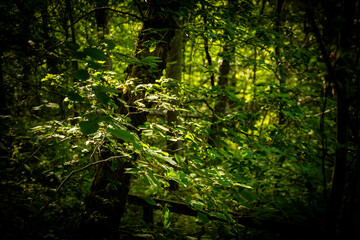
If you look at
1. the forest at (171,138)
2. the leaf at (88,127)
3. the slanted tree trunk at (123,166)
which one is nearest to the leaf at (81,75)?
the forest at (171,138)

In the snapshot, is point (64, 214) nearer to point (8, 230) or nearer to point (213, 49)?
point (8, 230)

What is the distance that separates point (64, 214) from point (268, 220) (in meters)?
2.46

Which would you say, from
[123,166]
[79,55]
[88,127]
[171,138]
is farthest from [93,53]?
[123,166]

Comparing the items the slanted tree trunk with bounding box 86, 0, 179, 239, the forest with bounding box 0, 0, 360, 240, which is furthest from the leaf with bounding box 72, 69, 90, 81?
the slanted tree trunk with bounding box 86, 0, 179, 239

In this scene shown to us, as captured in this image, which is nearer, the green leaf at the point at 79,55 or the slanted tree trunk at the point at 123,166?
the green leaf at the point at 79,55

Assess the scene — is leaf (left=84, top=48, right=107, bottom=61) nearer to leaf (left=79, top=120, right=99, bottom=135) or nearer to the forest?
the forest

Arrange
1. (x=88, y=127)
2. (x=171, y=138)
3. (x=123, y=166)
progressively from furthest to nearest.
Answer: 1. (x=123, y=166)
2. (x=171, y=138)
3. (x=88, y=127)

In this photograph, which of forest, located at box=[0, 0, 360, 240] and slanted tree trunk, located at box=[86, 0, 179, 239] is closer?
forest, located at box=[0, 0, 360, 240]

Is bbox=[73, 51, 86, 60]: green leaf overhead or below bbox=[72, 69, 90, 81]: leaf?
overhead

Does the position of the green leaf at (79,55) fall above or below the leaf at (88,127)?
above

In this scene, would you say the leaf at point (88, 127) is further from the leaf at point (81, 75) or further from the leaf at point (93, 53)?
the leaf at point (93, 53)

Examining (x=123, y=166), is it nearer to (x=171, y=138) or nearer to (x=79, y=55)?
(x=171, y=138)

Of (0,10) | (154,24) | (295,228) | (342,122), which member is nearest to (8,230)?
(0,10)

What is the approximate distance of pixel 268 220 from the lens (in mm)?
2307
